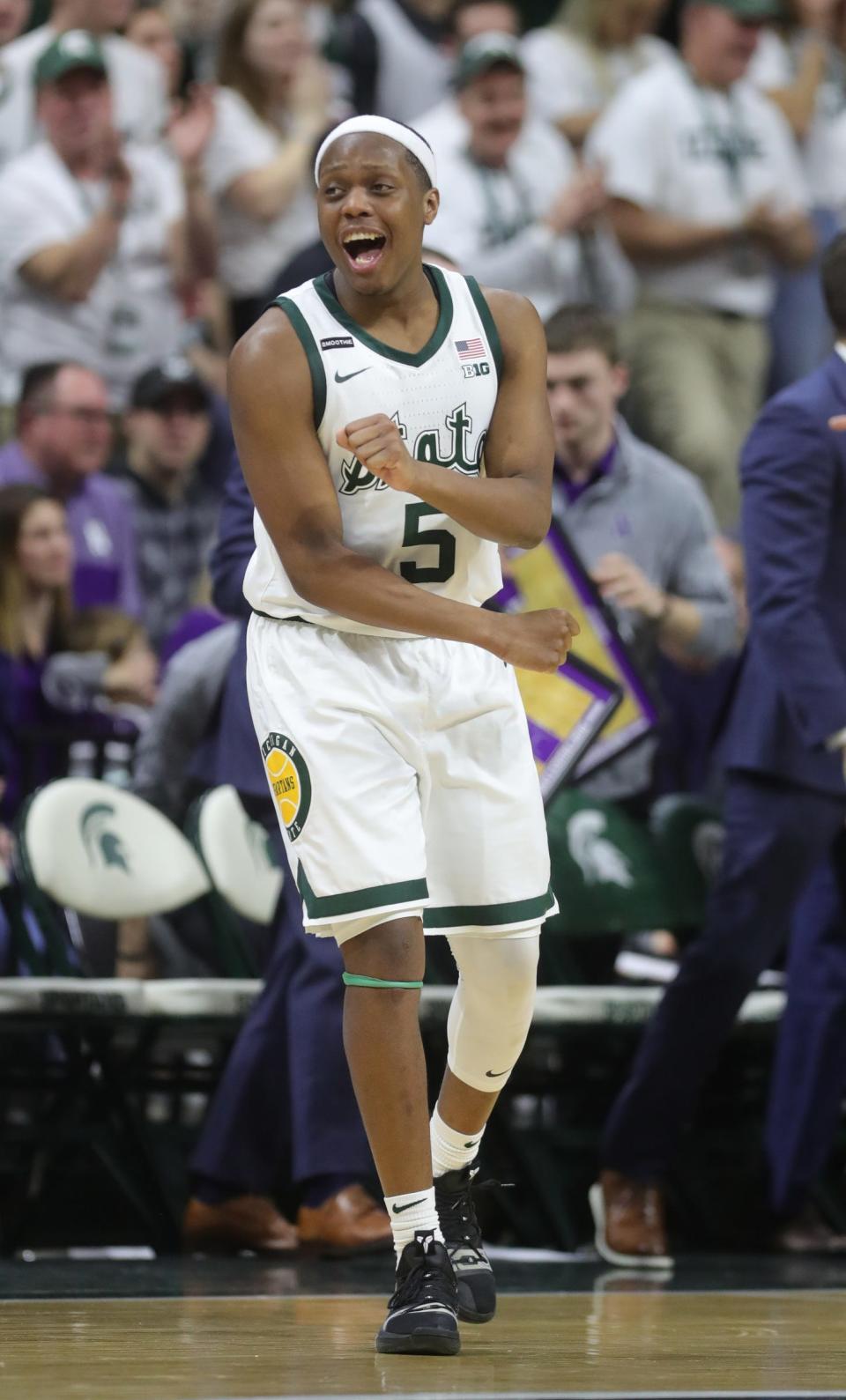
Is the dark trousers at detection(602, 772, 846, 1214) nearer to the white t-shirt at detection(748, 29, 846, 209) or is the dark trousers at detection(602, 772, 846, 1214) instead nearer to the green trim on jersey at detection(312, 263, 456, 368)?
the green trim on jersey at detection(312, 263, 456, 368)

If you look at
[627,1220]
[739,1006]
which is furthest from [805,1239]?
[739,1006]

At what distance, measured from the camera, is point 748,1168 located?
6395mm

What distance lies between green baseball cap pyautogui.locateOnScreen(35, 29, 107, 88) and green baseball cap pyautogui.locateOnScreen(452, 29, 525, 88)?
132cm

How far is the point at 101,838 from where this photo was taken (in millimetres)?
6230

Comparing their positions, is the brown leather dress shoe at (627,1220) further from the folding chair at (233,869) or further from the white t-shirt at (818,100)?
the white t-shirt at (818,100)

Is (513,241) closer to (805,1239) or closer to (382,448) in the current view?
(805,1239)

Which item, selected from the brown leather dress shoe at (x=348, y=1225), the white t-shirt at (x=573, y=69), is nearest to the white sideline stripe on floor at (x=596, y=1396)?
the brown leather dress shoe at (x=348, y=1225)

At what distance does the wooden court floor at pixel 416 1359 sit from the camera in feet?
10.5

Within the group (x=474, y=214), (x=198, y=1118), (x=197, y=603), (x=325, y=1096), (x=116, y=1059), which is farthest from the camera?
(x=474, y=214)

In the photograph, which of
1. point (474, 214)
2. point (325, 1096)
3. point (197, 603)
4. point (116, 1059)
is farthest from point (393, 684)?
point (474, 214)

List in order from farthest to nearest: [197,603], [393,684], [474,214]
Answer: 1. [474,214]
2. [197,603]
3. [393,684]

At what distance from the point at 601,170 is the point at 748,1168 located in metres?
4.12

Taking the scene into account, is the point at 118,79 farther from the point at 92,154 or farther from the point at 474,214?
the point at 474,214

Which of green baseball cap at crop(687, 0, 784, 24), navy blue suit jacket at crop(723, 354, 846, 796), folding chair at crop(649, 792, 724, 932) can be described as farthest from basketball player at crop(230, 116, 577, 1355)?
green baseball cap at crop(687, 0, 784, 24)
